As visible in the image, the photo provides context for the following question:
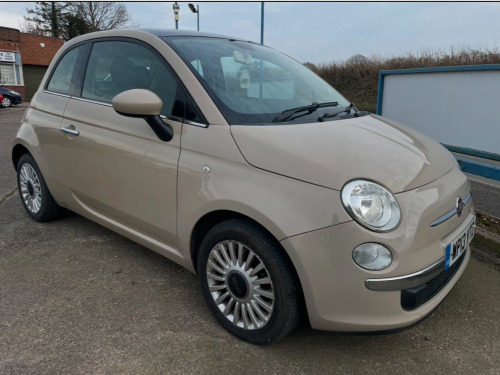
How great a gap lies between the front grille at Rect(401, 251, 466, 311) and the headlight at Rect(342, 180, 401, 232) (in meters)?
0.32

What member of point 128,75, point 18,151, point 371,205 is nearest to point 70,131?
Result: point 128,75

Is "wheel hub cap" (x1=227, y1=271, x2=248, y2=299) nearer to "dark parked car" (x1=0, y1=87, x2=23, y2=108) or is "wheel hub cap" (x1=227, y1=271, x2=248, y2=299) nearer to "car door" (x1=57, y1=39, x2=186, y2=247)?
"car door" (x1=57, y1=39, x2=186, y2=247)

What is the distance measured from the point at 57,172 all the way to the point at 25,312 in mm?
1249

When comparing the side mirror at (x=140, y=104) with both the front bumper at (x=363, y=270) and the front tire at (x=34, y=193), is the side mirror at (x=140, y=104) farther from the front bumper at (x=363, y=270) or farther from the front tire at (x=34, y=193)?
the front tire at (x=34, y=193)

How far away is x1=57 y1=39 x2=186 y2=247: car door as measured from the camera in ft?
8.13

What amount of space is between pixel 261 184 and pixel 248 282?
532mm

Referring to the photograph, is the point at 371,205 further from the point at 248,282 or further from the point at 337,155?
the point at 248,282

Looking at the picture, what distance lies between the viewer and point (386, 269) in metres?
1.83

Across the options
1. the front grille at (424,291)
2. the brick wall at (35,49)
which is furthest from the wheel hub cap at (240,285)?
the brick wall at (35,49)

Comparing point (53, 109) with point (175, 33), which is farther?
point (53, 109)

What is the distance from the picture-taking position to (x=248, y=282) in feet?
7.11

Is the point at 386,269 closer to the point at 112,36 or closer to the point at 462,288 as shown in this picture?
the point at 462,288

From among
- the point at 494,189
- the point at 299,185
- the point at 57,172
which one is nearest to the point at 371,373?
the point at 299,185

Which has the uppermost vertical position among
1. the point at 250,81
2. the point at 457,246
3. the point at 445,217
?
the point at 250,81
